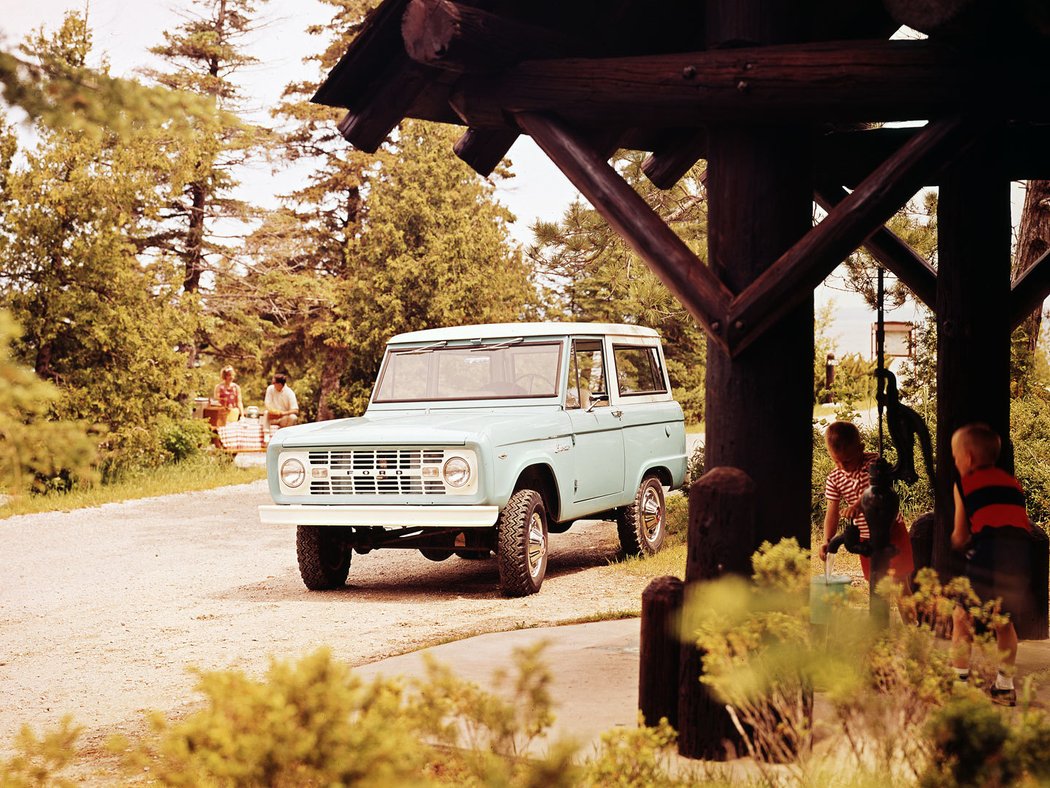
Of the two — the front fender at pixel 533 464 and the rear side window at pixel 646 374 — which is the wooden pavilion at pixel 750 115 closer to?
the front fender at pixel 533 464

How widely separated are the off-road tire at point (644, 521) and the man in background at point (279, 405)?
9.24 meters

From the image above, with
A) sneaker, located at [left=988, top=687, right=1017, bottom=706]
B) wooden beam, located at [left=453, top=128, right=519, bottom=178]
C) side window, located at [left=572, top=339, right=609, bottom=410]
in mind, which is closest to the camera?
sneaker, located at [left=988, top=687, right=1017, bottom=706]

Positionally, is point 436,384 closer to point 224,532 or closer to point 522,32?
point 224,532

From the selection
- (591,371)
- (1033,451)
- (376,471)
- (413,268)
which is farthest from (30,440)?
(413,268)

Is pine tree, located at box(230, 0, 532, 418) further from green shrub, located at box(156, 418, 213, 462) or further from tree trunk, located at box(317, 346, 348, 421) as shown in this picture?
green shrub, located at box(156, 418, 213, 462)

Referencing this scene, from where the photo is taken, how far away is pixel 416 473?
8.45 metres

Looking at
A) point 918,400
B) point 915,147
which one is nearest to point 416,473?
point 915,147

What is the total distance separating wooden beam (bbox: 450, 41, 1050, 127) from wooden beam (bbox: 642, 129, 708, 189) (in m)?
2.13

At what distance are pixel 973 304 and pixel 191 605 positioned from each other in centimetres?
571

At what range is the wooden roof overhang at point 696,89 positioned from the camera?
170 inches

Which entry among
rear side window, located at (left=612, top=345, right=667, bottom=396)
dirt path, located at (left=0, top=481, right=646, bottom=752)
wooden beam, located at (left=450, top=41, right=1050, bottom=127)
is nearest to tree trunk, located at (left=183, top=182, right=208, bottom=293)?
dirt path, located at (left=0, top=481, right=646, bottom=752)

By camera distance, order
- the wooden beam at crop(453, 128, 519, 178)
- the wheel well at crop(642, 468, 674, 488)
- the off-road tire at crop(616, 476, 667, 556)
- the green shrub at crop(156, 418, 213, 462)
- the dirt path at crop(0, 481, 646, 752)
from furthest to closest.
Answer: the green shrub at crop(156, 418, 213, 462), the wheel well at crop(642, 468, 674, 488), the off-road tire at crop(616, 476, 667, 556), the dirt path at crop(0, 481, 646, 752), the wooden beam at crop(453, 128, 519, 178)

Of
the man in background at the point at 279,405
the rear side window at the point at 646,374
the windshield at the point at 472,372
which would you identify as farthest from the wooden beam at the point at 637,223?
the man in background at the point at 279,405

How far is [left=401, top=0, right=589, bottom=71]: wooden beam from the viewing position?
187 inches
